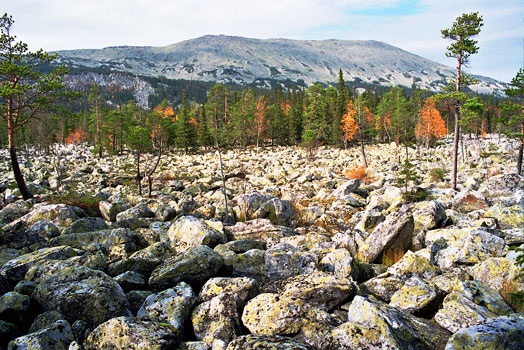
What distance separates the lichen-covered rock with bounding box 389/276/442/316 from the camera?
7.00 m

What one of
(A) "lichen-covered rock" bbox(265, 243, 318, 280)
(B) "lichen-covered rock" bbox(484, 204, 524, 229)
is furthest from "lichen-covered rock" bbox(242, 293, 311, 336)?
(B) "lichen-covered rock" bbox(484, 204, 524, 229)

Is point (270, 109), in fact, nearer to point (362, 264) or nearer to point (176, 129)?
point (176, 129)

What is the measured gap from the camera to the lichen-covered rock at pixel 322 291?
23.2 ft

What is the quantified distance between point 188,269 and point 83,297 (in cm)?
248

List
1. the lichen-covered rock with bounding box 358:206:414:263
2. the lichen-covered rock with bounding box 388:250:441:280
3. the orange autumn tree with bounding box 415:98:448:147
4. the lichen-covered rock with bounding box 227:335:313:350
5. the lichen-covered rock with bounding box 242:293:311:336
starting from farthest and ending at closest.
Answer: the orange autumn tree with bounding box 415:98:448:147
the lichen-covered rock with bounding box 358:206:414:263
the lichen-covered rock with bounding box 388:250:441:280
the lichen-covered rock with bounding box 242:293:311:336
the lichen-covered rock with bounding box 227:335:313:350

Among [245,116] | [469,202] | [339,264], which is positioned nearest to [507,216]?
[469,202]

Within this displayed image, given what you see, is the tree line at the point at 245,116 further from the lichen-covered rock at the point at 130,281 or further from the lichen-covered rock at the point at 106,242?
the lichen-covered rock at the point at 130,281

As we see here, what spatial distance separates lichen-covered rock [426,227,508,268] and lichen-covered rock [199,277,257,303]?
6117 millimetres

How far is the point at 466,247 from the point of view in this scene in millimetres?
9703

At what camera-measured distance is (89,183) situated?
3634 centimetres

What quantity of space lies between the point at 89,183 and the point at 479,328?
38.6 meters

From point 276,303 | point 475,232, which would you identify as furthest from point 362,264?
point 276,303

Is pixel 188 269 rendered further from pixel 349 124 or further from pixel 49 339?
pixel 349 124

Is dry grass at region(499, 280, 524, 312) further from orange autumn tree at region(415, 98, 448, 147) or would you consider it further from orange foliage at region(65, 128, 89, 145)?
orange foliage at region(65, 128, 89, 145)
